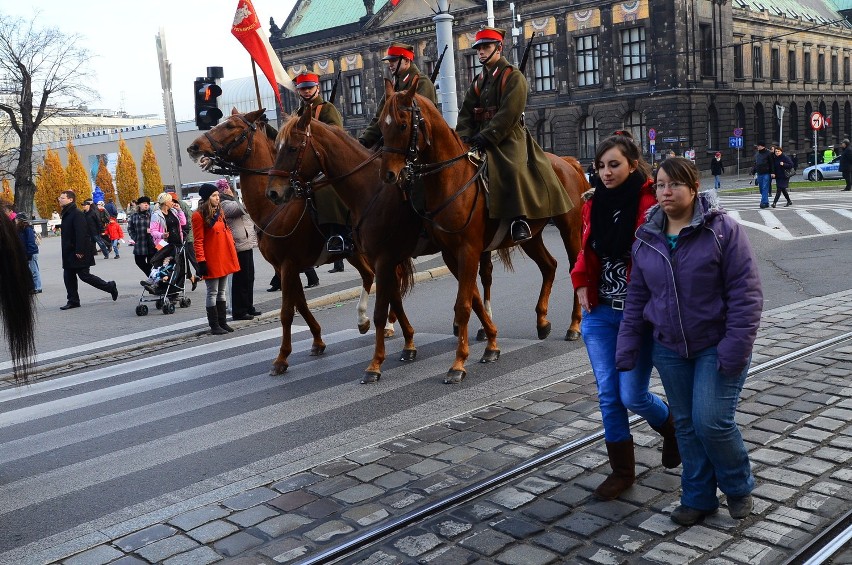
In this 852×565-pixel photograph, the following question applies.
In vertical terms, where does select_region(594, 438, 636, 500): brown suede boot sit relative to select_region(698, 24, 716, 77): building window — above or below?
below

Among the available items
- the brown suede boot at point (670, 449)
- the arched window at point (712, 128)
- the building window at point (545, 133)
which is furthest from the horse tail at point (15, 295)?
the building window at point (545, 133)

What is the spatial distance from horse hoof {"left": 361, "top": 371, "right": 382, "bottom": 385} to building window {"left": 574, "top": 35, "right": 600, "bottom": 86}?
51.5 metres

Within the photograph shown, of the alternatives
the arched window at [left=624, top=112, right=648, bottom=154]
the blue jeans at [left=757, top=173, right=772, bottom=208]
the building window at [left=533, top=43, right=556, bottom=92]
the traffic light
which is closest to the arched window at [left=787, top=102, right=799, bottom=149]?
the arched window at [left=624, top=112, right=648, bottom=154]

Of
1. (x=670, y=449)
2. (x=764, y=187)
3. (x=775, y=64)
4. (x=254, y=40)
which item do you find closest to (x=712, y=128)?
(x=775, y=64)

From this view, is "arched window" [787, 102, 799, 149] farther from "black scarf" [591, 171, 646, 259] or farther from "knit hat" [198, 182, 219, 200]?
"black scarf" [591, 171, 646, 259]

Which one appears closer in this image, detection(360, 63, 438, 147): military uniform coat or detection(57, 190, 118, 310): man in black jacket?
detection(360, 63, 438, 147): military uniform coat

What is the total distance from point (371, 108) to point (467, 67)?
32.1 feet

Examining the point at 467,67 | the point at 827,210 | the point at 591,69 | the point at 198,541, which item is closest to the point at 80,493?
the point at 198,541

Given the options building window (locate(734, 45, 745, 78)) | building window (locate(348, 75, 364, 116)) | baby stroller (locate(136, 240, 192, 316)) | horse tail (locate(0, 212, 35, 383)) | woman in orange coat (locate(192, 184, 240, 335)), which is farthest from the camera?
building window (locate(348, 75, 364, 116))

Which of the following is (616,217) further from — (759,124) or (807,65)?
(807,65)

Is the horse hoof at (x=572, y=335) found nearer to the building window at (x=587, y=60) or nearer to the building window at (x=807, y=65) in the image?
the building window at (x=587, y=60)

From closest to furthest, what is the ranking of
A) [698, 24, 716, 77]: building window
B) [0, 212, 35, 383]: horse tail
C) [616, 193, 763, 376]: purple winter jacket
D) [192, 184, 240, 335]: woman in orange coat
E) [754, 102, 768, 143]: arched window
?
[616, 193, 763, 376]: purple winter jacket < [0, 212, 35, 383]: horse tail < [192, 184, 240, 335]: woman in orange coat < [698, 24, 716, 77]: building window < [754, 102, 768, 143]: arched window

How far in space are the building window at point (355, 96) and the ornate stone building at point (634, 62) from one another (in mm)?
80

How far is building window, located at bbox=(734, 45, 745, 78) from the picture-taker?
2314 inches
